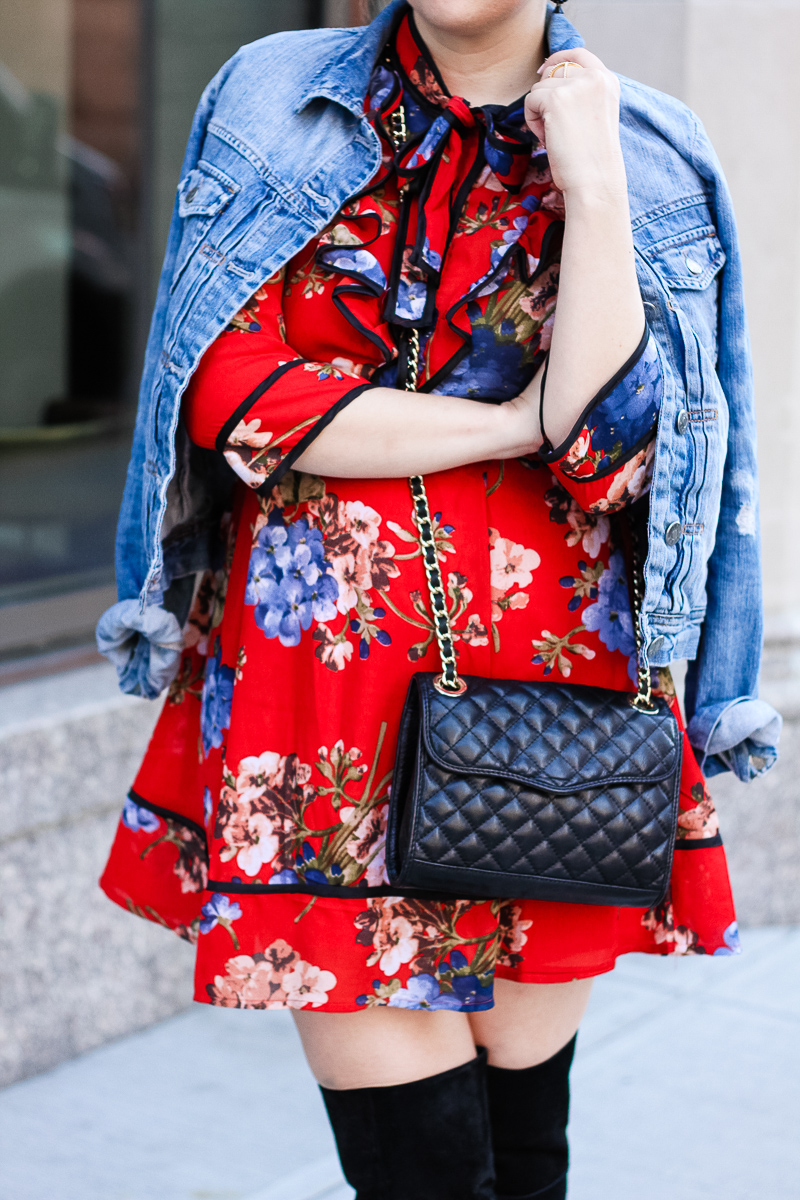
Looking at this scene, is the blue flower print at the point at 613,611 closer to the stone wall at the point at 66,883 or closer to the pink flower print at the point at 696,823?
the pink flower print at the point at 696,823

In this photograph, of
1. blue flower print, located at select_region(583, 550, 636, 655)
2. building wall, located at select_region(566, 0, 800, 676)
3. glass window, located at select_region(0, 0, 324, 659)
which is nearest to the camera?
blue flower print, located at select_region(583, 550, 636, 655)

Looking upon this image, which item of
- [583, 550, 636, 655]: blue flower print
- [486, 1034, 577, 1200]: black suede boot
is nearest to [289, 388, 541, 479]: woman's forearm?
[583, 550, 636, 655]: blue flower print

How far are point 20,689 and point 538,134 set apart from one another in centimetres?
199

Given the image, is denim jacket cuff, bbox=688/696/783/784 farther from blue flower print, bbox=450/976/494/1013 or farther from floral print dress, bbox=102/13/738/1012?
blue flower print, bbox=450/976/494/1013

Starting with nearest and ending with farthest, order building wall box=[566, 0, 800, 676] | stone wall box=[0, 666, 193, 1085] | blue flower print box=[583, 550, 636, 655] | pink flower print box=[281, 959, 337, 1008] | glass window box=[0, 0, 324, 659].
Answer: pink flower print box=[281, 959, 337, 1008] < blue flower print box=[583, 550, 636, 655] < stone wall box=[0, 666, 193, 1085] < building wall box=[566, 0, 800, 676] < glass window box=[0, 0, 324, 659]

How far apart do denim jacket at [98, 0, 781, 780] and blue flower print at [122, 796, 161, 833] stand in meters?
0.18

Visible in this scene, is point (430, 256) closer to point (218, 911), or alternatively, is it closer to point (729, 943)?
point (218, 911)

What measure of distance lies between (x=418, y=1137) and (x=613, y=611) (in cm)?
67

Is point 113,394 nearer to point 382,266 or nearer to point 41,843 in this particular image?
point 41,843

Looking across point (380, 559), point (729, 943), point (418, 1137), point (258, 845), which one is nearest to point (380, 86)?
point (380, 559)

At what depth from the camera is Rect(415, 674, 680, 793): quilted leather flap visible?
1470mm

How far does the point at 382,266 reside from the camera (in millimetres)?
1568

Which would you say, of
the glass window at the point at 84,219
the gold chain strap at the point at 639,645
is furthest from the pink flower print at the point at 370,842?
the glass window at the point at 84,219

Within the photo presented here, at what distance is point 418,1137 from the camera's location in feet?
5.18
